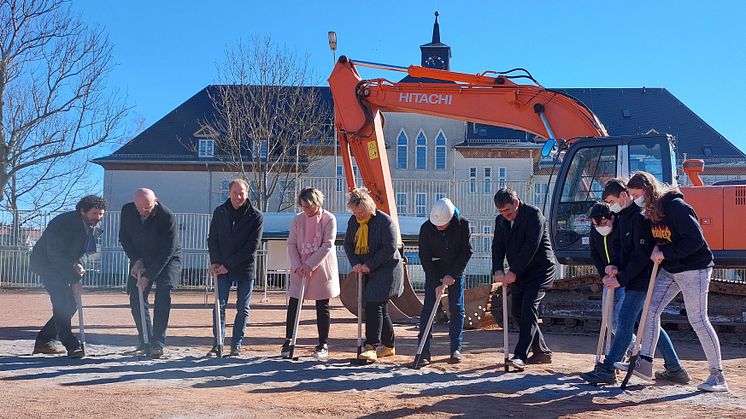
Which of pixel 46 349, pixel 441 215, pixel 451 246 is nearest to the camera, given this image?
pixel 441 215

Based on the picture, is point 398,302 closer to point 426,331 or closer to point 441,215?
point 426,331

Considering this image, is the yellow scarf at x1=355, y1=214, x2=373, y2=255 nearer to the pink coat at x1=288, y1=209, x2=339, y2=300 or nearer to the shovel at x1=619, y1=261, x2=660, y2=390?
the pink coat at x1=288, y1=209, x2=339, y2=300

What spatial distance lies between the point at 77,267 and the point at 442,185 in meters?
20.0

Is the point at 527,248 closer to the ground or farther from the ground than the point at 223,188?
closer to the ground

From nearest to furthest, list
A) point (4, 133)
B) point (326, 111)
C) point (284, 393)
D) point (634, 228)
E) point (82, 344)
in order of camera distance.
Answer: point (284, 393)
point (634, 228)
point (82, 344)
point (4, 133)
point (326, 111)

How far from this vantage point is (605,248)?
7.45 metres

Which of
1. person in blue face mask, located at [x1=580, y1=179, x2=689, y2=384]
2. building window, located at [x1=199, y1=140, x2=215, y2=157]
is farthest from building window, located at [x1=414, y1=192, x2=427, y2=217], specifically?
person in blue face mask, located at [x1=580, y1=179, x2=689, y2=384]

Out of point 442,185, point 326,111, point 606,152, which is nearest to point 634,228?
point 606,152

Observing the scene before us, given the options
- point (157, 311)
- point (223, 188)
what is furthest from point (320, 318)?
point (223, 188)

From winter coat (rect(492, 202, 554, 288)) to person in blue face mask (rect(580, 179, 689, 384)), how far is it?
90 cm

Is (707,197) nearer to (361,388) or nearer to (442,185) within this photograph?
(361,388)

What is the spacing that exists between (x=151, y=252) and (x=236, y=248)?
95 cm

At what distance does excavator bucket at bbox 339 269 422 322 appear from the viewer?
492 inches

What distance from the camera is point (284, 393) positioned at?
21.2 feet
